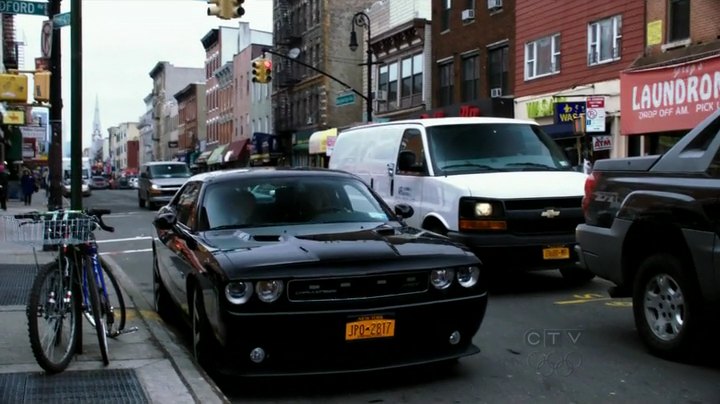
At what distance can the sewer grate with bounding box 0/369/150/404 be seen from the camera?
4824 millimetres

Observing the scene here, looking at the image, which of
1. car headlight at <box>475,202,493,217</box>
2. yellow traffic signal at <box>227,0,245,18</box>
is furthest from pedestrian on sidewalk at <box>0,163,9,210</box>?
car headlight at <box>475,202,493,217</box>

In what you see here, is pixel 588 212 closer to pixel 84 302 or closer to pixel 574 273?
pixel 574 273

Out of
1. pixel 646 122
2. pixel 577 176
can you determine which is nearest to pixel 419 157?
pixel 577 176

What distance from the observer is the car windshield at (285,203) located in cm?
647

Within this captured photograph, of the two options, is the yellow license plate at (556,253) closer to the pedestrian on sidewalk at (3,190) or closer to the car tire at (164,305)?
the car tire at (164,305)

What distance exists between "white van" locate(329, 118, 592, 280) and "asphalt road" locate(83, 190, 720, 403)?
981 millimetres

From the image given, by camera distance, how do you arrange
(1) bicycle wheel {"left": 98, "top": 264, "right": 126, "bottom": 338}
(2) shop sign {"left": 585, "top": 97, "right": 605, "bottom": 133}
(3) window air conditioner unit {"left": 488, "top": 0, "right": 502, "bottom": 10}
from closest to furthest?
(1) bicycle wheel {"left": 98, "top": 264, "right": 126, "bottom": 338} → (2) shop sign {"left": 585, "top": 97, "right": 605, "bottom": 133} → (3) window air conditioner unit {"left": 488, "top": 0, "right": 502, "bottom": 10}

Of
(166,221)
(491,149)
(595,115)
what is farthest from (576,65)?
(166,221)

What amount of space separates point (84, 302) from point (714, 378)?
4540 mm

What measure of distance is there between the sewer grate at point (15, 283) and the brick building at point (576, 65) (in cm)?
1477

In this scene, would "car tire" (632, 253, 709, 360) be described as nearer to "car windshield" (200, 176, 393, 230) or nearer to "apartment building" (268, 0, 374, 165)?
"car windshield" (200, 176, 393, 230)

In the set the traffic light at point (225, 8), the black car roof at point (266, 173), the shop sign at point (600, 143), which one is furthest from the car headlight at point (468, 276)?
the shop sign at point (600, 143)

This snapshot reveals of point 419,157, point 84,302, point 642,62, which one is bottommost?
point 84,302

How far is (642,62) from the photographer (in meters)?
22.2
